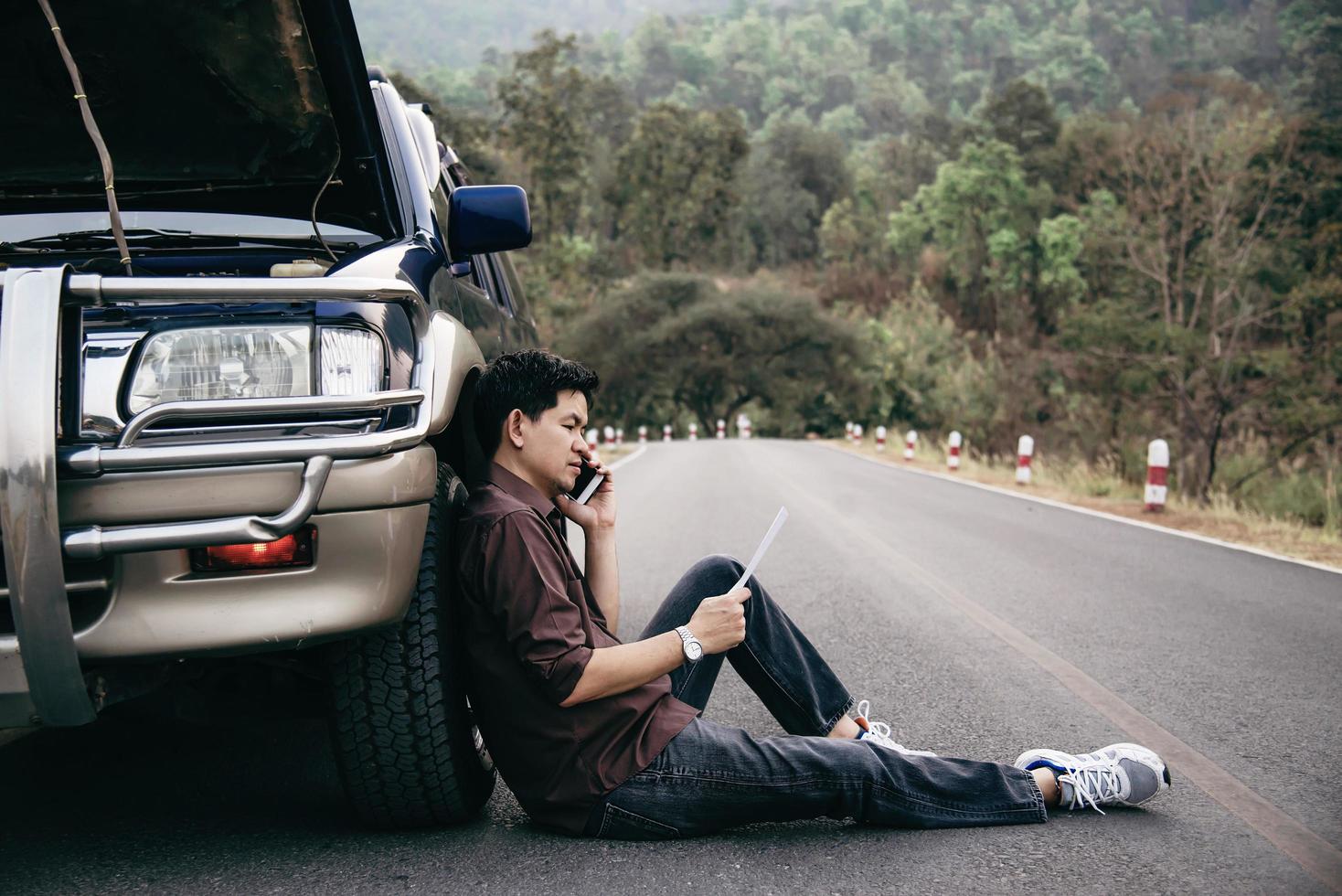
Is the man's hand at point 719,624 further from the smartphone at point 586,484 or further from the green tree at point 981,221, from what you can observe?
the green tree at point 981,221

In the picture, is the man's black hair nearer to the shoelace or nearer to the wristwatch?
the wristwatch

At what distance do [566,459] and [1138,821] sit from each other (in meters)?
1.84

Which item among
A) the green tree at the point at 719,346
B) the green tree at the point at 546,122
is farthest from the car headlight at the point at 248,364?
the green tree at the point at 546,122

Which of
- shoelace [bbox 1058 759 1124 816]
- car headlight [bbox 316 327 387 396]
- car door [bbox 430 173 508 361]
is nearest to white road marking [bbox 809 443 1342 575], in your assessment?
shoelace [bbox 1058 759 1124 816]

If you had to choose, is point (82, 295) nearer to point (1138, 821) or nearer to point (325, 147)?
Result: point (325, 147)

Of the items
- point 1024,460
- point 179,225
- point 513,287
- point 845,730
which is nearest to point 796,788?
point 845,730

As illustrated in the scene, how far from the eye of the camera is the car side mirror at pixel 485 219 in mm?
3645

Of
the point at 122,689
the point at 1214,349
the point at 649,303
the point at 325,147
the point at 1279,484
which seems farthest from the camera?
the point at 649,303

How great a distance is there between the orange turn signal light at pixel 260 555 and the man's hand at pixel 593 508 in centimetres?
102

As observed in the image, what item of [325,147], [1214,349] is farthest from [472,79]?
[325,147]

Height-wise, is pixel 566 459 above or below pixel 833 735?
above

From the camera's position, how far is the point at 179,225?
132 inches

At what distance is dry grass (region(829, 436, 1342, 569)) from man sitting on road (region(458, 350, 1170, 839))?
6933 mm

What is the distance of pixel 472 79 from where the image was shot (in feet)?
414
